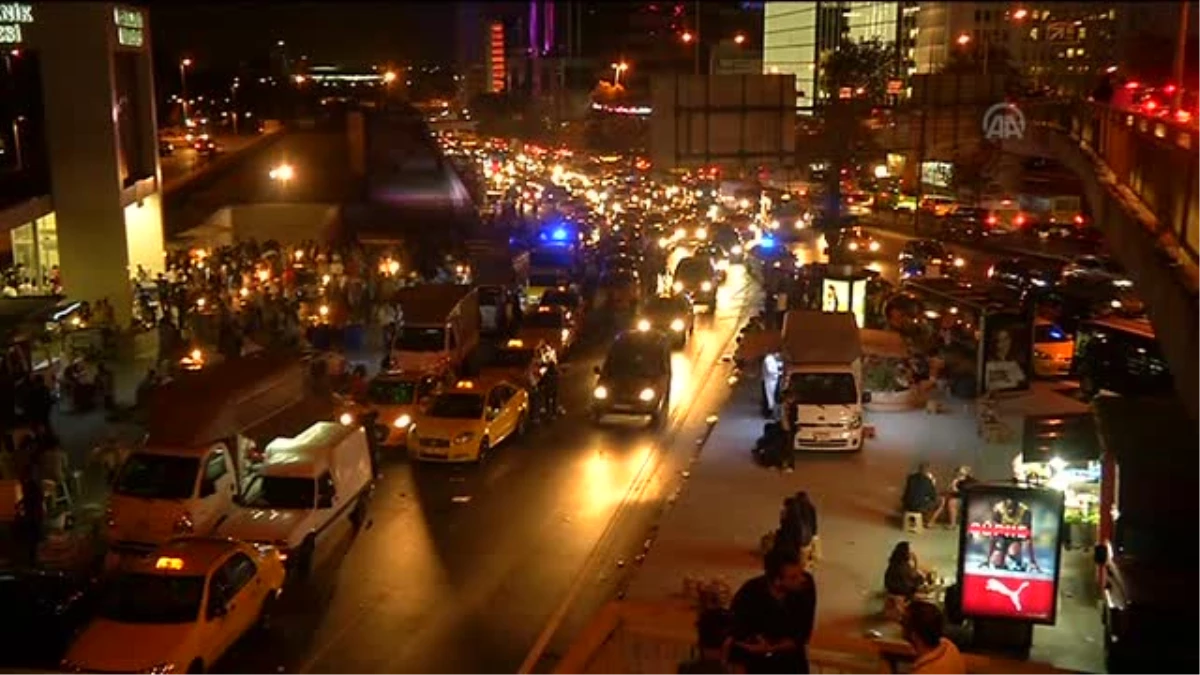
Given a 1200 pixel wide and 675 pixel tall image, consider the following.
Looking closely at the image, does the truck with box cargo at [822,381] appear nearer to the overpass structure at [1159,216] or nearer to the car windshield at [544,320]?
the overpass structure at [1159,216]

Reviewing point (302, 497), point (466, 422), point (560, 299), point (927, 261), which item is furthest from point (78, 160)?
point (927, 261)

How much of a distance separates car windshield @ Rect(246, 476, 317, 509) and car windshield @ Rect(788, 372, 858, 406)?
8.41 m

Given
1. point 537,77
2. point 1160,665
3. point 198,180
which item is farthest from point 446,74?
point 1160,665

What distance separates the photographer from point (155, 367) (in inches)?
994

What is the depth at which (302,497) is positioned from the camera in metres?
15.4

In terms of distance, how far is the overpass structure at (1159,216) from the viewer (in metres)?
10.2

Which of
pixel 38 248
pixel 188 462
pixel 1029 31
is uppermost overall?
pixel 1029 31

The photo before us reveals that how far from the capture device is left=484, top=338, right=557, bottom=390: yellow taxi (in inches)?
921

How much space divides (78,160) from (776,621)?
27.0 meters

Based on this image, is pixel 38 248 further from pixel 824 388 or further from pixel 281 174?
pixel 281 174

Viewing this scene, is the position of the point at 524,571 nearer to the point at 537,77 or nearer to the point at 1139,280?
the point at 1139,280

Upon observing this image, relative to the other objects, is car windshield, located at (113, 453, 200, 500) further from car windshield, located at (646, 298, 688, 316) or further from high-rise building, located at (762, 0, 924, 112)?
high-rise building, located at (762, 0, 924, 112)

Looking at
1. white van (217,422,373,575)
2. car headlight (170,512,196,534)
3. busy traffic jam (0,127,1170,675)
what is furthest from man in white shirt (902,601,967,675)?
car headlight (170,512,196,534)

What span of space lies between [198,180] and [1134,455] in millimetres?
40988
